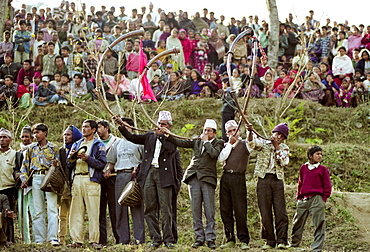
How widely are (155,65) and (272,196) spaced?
832 cm

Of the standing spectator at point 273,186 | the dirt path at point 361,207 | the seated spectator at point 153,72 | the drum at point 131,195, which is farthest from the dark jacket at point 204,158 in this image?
the seated spectator at point 153,72

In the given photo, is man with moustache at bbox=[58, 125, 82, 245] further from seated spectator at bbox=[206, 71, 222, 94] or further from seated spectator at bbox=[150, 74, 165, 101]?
seated spectator at bbox=[206, 71, 222, 94]

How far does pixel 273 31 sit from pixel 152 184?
1126 cm

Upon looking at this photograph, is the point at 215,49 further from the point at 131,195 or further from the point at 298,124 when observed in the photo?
the point at 131,195

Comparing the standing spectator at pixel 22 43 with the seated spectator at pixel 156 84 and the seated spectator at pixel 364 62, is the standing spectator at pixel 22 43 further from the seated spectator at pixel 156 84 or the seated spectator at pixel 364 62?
the seated spectator at pixel 364 62

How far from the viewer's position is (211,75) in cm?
1872

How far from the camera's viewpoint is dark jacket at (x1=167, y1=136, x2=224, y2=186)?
10953 mm

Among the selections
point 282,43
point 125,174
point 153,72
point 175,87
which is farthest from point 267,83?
point 125,174

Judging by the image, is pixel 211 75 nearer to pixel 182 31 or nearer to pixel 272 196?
pixel 182 31

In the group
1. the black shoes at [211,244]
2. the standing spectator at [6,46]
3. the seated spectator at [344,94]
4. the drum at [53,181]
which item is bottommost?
the black shoes at [211,244]

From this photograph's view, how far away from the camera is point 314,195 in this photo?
34.9ft

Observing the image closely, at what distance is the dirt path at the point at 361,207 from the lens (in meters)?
13.4

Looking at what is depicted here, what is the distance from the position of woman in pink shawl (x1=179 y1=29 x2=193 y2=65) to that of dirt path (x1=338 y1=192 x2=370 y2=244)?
7.42 metres

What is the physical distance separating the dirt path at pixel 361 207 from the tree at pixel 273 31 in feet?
24.6
